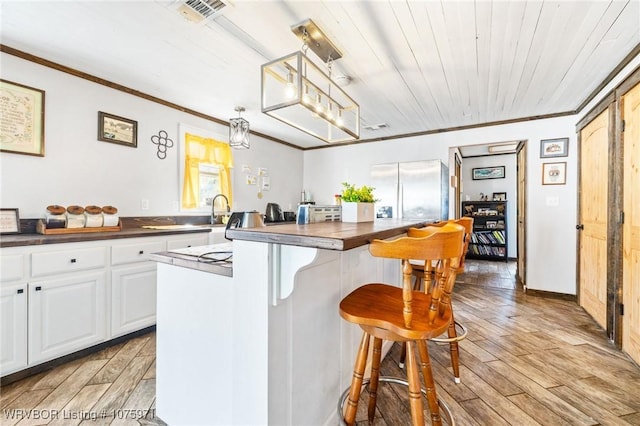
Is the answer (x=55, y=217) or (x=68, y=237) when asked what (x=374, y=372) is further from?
(x=55, y=217)

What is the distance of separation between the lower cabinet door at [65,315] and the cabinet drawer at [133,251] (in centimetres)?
15

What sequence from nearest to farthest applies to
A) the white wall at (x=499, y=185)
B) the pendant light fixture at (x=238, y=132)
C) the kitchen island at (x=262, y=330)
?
the kitchen island at (x=262, y=330) < the pendant light fixture at (x=238, y=132) < the white wall at (x=499, y=185)

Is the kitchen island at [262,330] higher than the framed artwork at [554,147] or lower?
A: lower

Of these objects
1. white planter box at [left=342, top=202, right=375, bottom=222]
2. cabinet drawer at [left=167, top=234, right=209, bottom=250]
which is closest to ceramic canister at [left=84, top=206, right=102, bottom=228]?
cabinet drawer at [left=167, top=234, right=209, bottom=250]

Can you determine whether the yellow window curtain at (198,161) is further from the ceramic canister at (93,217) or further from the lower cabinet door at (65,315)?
the lower cabinet door at (65,315)

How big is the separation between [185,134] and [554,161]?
450 cm

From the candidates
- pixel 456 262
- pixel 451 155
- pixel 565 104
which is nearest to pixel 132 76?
pixel 456 262

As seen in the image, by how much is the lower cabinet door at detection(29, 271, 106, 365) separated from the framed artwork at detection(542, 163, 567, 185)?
189 inches

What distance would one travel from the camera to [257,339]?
41.3 inches

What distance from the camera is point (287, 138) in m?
4.80

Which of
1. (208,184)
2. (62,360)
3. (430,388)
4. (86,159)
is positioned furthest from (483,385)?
(86,159)

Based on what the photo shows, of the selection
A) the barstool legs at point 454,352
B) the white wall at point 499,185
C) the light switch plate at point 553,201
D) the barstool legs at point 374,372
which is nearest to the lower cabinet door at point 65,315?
the barstool legs at point 374,372

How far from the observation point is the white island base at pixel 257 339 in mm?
1036

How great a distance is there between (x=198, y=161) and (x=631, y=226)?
4.12 m
